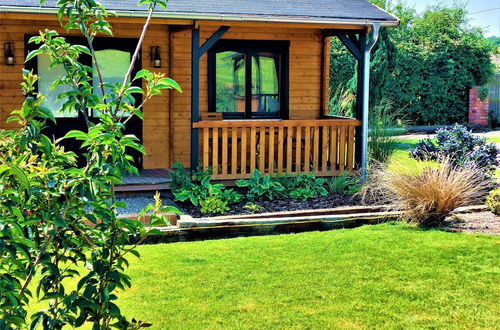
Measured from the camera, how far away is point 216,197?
9.85 metres

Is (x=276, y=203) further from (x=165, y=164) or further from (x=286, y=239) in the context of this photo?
(x=165, y=164)

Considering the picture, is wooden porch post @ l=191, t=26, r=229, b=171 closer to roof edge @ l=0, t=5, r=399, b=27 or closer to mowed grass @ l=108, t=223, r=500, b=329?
roof edge @ l=0, t=5, r=399, b=27

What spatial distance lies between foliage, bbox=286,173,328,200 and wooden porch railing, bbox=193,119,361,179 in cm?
31

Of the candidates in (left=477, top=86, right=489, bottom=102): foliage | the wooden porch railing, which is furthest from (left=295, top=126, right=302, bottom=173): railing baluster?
(left=477, top=86, right=489, bottom=102): foliage

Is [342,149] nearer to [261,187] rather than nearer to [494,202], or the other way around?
[261,187]

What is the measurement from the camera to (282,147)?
37.3 ft

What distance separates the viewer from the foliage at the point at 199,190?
9891mm

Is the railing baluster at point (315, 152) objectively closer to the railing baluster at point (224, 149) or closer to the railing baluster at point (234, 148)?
the railing baluster at point (234, 148)

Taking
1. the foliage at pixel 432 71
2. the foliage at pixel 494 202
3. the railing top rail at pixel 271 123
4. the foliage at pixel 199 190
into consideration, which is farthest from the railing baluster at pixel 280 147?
the foliage at pixel 432 71

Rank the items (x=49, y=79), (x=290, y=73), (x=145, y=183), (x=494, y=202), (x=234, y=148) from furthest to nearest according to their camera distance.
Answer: (x=290, y=73) < (x=49, y=79) < (x=234, y=148) < (x=145, y=183) < (x=494, y=202)

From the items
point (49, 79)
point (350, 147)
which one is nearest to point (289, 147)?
point (350, 147)

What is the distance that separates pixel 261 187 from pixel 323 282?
3.98 meters

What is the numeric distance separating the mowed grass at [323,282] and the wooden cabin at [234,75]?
312cm

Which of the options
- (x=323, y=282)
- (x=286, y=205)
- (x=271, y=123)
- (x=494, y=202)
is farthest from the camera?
(x=271, y=123)
